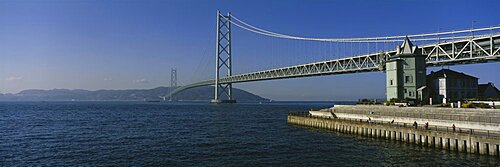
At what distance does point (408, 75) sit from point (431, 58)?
792 inches

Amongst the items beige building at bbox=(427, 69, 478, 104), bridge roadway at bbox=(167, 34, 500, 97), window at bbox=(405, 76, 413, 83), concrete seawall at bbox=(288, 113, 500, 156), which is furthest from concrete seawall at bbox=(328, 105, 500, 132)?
bridge roadway at bbox=(167, 34, 500, 97)

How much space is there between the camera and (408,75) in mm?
40688

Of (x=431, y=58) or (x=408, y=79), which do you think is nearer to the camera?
(x=408, y=79)

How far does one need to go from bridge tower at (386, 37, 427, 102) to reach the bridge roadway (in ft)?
19.5

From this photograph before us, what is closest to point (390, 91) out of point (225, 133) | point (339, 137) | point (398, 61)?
point (398, 61)

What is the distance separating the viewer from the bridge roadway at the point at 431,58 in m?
46.6

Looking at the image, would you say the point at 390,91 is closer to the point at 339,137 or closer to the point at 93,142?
the point at 339,137

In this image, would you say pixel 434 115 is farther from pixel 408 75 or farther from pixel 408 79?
pixel 408 75

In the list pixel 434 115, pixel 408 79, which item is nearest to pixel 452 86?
pixel 408 79

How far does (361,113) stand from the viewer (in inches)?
1455

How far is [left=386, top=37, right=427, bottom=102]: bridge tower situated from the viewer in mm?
40406

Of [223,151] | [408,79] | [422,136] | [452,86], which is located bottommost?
[223,151]

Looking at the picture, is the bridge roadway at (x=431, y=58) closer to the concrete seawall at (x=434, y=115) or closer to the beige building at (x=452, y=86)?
the beige building at (x=452, y=86)

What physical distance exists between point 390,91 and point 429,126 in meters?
15.0
